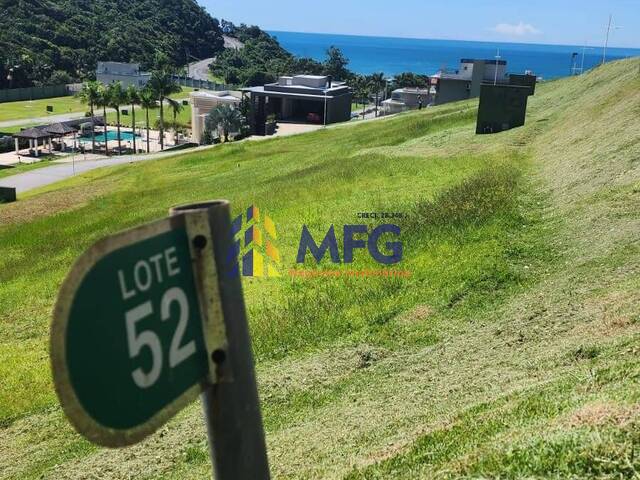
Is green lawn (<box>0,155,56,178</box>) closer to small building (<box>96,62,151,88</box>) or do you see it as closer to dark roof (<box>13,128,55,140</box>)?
dark roof (<box>13,128,55,140</box>)

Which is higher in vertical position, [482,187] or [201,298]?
[201,298]

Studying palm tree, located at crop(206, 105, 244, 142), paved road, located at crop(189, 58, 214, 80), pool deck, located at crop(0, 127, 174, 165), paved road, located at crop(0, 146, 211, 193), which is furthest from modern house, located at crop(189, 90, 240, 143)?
paved road, located at crop(189, 58, 214, 80)

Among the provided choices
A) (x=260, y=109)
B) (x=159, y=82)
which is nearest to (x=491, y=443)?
(x=159, y=82)

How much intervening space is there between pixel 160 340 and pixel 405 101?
9384cm

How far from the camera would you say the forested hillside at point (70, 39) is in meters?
114

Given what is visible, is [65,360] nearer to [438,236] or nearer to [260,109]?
[438,236]

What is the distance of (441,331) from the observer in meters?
10.9

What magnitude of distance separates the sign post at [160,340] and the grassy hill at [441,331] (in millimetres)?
2434

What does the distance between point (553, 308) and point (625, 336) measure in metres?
2.75

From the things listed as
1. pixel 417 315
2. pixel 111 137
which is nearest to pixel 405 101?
pixel 111 137

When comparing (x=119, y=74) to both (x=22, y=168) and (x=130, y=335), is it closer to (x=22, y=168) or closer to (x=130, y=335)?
(x=22, y=168)

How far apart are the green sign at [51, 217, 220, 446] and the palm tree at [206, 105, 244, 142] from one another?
217 feet

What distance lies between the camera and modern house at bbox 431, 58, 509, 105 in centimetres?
6750

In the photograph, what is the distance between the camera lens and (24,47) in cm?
12238
